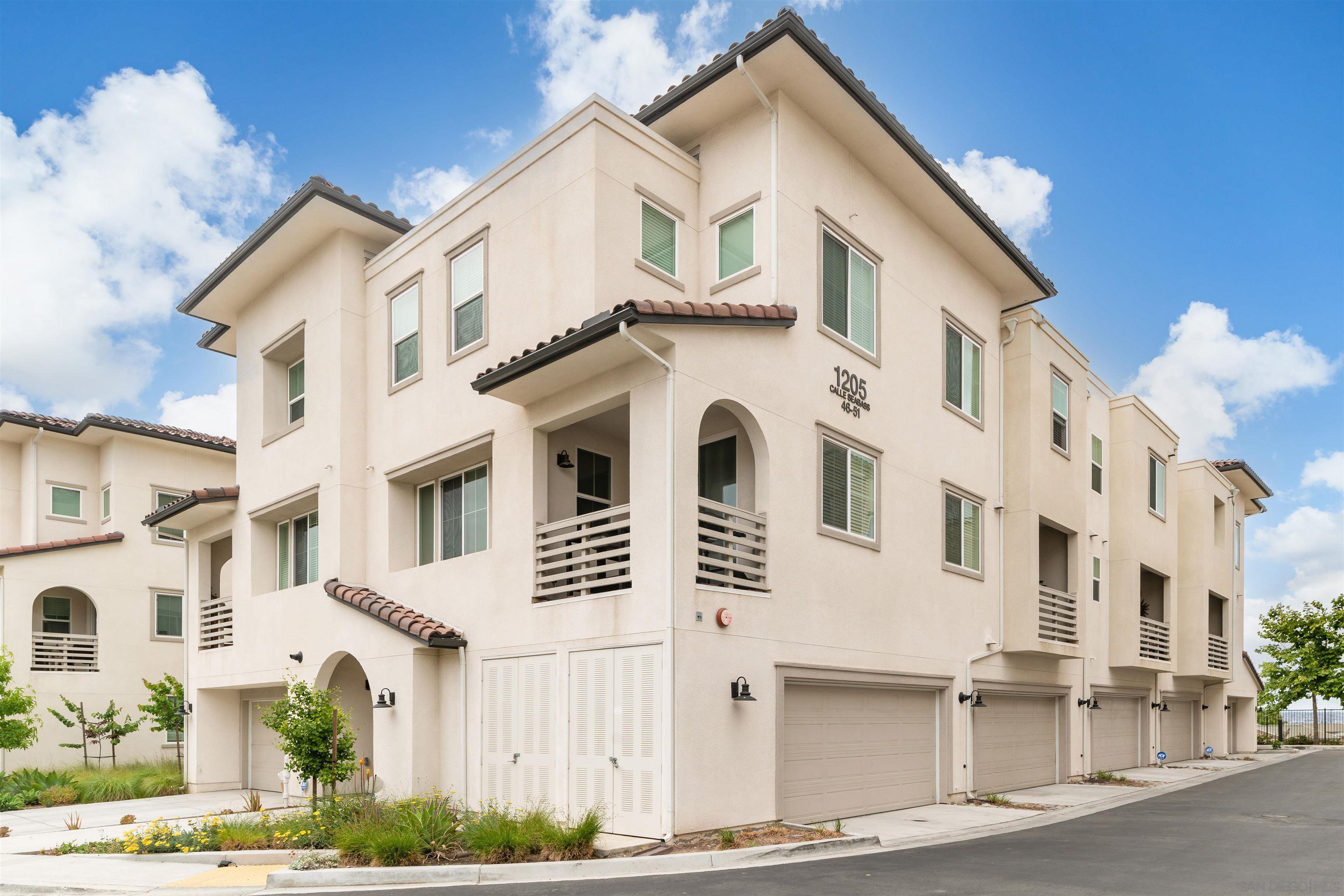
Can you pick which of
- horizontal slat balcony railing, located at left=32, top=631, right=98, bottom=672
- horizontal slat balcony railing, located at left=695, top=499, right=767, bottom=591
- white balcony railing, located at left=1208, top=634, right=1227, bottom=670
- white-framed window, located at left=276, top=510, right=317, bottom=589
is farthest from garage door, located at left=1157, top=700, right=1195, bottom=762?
horizontal slat balcony railing, located at left=32, top=631, right=98, bottom=672

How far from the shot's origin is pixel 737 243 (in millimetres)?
15469

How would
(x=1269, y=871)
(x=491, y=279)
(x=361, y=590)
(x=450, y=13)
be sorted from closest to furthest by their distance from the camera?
1. (x=1269, y=871)
2. (x=491, y=279)
3. (x=361, y=590)
4. (x=450, y=13)

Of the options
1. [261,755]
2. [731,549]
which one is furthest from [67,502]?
[731,549]

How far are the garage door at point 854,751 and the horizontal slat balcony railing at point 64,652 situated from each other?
21103mm

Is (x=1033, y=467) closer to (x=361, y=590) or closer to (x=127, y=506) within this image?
→ (x=361, y=590)

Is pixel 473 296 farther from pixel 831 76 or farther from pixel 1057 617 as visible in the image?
pixel 1057 617

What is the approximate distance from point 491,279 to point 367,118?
6616 mm

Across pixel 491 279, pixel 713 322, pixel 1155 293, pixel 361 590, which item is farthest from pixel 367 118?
pixel 1155 293

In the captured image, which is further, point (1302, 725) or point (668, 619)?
point (1302, 725)

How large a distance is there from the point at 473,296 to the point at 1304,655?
4055cm

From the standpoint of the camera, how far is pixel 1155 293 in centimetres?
2870

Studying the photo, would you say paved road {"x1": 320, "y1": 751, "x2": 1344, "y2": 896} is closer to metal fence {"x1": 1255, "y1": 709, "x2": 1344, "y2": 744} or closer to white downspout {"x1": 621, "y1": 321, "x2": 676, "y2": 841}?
white downspout {"x1": 621, "y1": 321, "x2": 676, "y2": 841}

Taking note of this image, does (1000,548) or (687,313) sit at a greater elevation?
(687,313)

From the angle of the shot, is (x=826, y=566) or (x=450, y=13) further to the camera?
(x=450, y=13)
